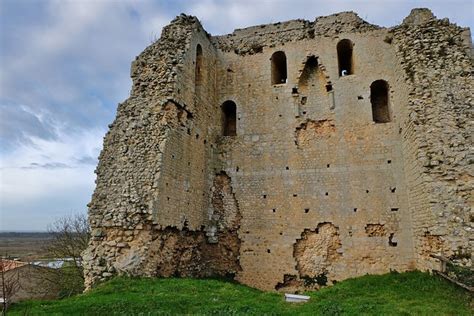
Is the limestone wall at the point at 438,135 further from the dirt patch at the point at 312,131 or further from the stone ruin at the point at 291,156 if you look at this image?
the dirt patch at the point at 312,131

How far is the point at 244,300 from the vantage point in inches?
292

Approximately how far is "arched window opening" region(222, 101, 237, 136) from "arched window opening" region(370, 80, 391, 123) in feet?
16.8

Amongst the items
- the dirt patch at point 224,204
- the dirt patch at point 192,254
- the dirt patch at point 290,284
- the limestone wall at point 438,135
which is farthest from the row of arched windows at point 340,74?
the dirt patch at point 290,284

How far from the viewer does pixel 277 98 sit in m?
12.5

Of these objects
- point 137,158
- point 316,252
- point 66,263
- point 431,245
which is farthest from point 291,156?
point 66,263

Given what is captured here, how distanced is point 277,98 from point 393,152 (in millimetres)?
4348

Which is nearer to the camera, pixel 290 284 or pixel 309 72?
pixel 290 284

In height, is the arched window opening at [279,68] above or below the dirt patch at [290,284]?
above

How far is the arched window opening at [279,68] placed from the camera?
13070 millimetres

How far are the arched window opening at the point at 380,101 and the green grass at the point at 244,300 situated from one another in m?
5.50

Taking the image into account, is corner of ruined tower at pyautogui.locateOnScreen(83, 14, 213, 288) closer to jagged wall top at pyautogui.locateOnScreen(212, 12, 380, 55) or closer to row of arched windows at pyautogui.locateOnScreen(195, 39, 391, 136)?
row of arched windows at pyautogui.locateOnScreen(195, 39, 391, 136)

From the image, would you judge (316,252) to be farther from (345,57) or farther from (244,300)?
(345,57)

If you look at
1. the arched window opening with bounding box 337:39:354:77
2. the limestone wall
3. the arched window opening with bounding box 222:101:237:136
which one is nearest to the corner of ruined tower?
the arched window opening with bounding box 222:101:237:136

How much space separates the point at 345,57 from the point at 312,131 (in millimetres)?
3547
